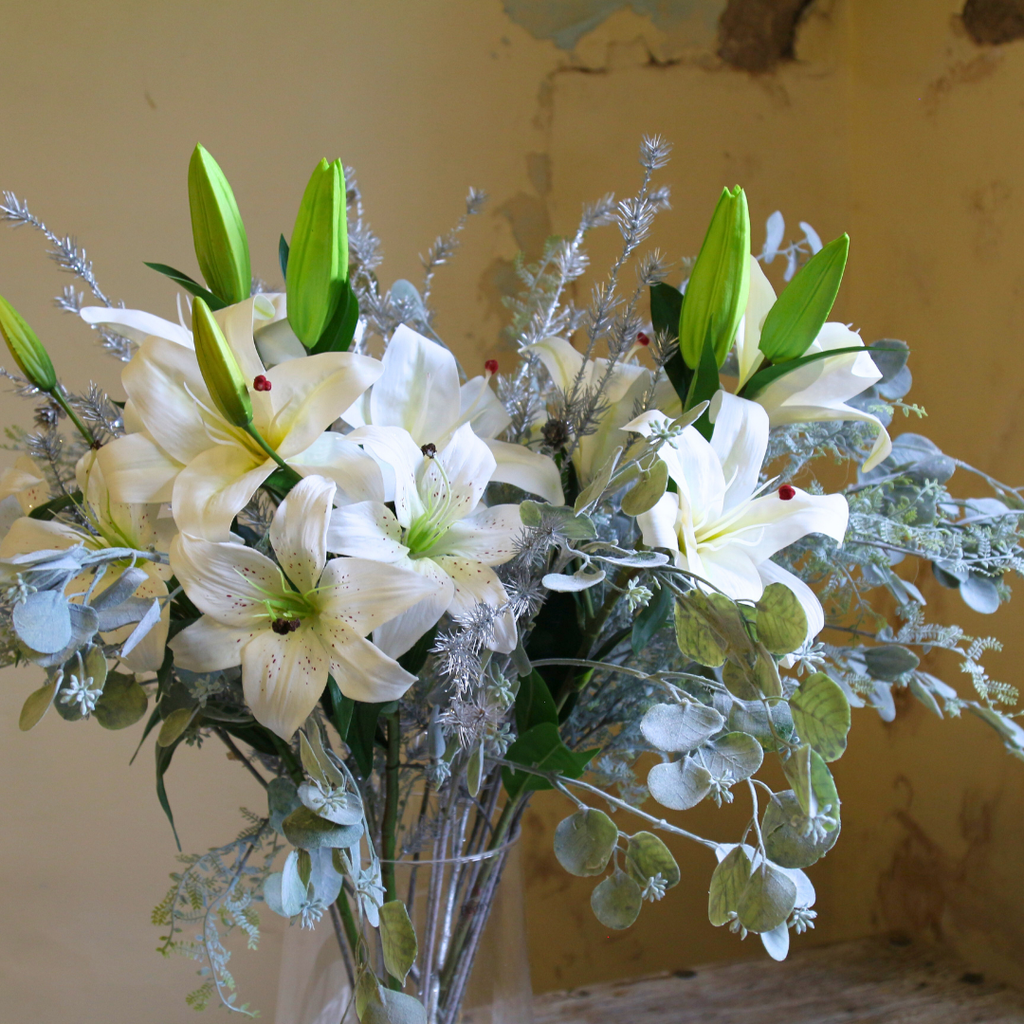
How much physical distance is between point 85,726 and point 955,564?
2.90 feet

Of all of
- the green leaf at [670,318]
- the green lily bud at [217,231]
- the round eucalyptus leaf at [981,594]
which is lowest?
the round eucalyptus leaf at [981,594]

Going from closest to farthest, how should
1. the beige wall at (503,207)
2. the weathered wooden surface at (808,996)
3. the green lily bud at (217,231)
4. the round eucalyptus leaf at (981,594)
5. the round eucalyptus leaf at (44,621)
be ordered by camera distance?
the round eucalyptus leaf at (44,621), the green lily bud at (217,231), the round eucalyptus leaf at (981,594), the weathered wooden surface at (808,996), the beige wall at (503,207)

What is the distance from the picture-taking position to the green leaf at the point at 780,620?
1.23 ft

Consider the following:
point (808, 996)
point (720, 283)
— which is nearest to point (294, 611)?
point (720, 283)

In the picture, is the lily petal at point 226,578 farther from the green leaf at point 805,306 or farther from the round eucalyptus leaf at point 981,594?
the round eucalyptus leaf at point 981,594

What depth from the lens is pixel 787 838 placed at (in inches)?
16.3

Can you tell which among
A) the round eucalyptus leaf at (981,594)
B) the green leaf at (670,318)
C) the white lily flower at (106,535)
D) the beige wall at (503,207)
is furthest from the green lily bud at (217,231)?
the beige wall at (503,207)

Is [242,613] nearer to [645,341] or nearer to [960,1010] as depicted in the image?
[645,341]

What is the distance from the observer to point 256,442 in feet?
1.40

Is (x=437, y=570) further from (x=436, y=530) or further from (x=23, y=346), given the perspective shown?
(x=23, y=346)

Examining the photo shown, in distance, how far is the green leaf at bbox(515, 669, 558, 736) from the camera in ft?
1.62

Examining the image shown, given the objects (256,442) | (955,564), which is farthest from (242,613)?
(955,564)

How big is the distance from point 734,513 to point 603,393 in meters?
0.09

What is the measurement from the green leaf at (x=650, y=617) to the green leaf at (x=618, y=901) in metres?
0.11
